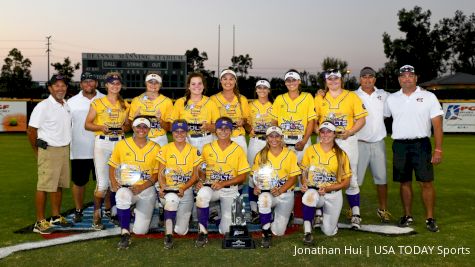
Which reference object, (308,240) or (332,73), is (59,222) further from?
(332,73)

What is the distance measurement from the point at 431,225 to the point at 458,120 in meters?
16.9

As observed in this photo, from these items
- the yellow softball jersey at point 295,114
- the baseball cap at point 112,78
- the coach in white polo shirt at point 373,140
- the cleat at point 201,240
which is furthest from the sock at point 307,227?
the baseball cap at point 112,78

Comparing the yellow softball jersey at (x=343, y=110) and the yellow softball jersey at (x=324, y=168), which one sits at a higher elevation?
the yellow softball jersey at (x=343, y=110)

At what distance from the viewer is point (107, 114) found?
231 inches

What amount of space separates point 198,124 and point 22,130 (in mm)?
17977

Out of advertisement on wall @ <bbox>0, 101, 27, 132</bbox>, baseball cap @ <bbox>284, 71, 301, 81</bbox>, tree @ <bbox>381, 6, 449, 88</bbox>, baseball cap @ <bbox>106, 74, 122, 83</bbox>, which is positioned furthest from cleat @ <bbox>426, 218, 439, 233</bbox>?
tree @ <bbox>381, 6, 449, 88</bbox>

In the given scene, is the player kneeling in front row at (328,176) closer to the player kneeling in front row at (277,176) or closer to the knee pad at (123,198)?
the player kneeling in front row at (277,176)

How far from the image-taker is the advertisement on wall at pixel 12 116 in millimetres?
20781

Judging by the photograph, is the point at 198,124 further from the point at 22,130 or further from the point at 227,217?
the point at 22,130

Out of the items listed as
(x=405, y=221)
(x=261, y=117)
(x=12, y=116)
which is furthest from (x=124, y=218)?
(x=12, y=116)

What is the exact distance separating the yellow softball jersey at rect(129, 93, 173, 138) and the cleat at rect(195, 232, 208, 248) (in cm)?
157

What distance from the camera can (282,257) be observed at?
181 inches

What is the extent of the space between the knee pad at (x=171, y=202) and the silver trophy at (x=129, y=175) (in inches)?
17.0

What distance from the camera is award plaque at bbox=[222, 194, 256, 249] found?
4.89m
